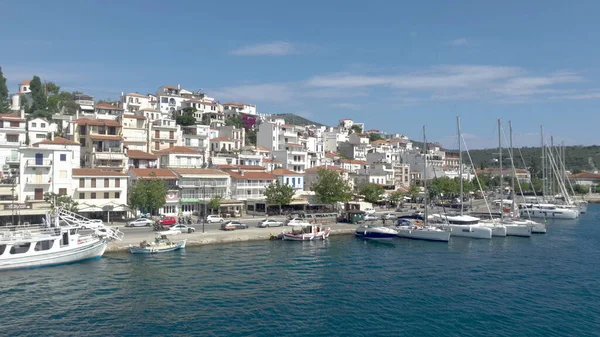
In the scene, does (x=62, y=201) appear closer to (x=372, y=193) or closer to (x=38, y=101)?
(x=372, y=193)

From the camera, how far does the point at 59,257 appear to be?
3669 centimetres

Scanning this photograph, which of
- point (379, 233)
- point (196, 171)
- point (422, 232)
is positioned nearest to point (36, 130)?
point (196, 171)

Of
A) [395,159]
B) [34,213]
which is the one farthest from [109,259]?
[395,159]

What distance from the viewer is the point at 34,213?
156ft

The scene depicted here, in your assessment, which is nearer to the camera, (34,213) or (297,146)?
(34,213)

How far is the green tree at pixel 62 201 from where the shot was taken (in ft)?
157

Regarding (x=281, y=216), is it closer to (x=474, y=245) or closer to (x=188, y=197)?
(x=188, y=197)

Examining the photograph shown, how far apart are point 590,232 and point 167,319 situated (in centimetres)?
5614

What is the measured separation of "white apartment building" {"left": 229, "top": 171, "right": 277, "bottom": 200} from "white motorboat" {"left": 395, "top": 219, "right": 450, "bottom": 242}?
21.4 meters

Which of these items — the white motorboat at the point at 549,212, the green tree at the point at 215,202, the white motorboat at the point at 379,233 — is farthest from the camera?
the white motorboat at the point at 549,212

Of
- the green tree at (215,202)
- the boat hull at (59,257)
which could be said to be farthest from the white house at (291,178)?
the boat hull at (59,257)

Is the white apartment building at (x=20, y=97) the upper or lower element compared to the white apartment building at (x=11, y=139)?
upper

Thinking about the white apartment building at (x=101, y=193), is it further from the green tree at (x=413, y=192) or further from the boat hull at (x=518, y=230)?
the green tree at (x=413, y=192)

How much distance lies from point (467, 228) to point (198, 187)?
32825 mm
